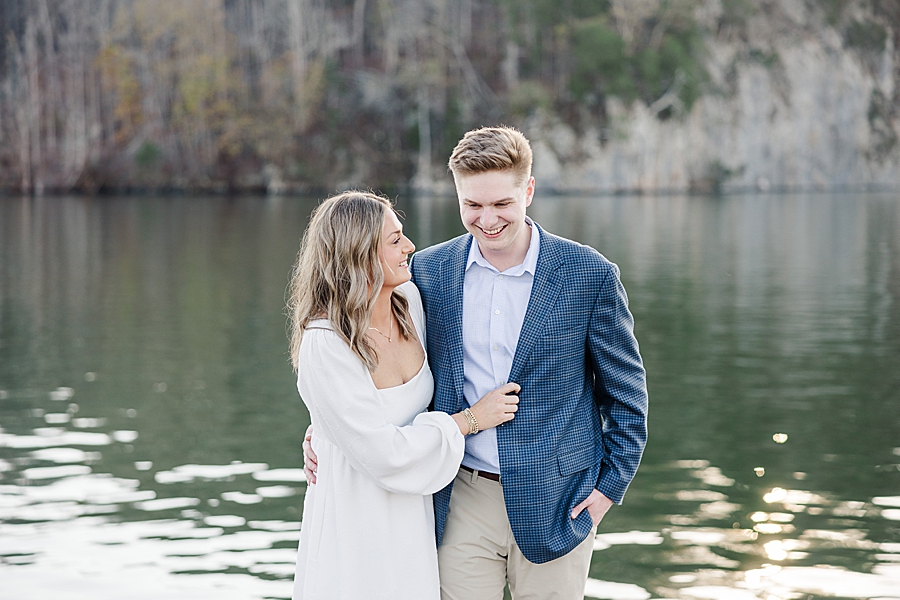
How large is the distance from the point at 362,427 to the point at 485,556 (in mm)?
698

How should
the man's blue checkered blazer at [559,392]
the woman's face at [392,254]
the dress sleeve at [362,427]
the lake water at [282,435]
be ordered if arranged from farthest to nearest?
the lake water at [282,435] → the man's blue checkered blazer at [559,392] → the woman's face at [392,254] → the dress sleeve at [362,427]

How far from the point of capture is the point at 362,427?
3.01m

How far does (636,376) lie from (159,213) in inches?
1736

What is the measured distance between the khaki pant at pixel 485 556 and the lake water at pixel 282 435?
9.22 feet

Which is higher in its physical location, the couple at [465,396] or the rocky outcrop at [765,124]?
the rocky outcrop at [765,124]

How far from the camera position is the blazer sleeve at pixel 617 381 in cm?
335

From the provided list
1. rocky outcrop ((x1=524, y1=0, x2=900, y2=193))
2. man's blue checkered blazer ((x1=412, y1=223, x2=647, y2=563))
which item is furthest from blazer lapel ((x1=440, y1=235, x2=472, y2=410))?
rocky outcrop ((x1=524, y1=0, x2=900, y2=193))

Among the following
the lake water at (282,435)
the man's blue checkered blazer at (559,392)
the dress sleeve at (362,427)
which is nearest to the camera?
the dress sleeve at (362,427)

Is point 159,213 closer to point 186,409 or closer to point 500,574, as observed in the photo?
point 186,409

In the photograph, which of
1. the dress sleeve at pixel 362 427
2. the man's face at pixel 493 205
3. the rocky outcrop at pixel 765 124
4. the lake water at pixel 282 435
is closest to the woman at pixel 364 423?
the dress sleeve at pixel 362 427

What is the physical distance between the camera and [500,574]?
3.44m

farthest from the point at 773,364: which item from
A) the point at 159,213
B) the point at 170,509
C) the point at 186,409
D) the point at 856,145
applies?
the point at 856,145

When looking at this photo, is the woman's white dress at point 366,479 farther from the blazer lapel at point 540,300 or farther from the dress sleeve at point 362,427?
the blazer lapel at point 540,300

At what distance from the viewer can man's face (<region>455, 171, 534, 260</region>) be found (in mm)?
3199
